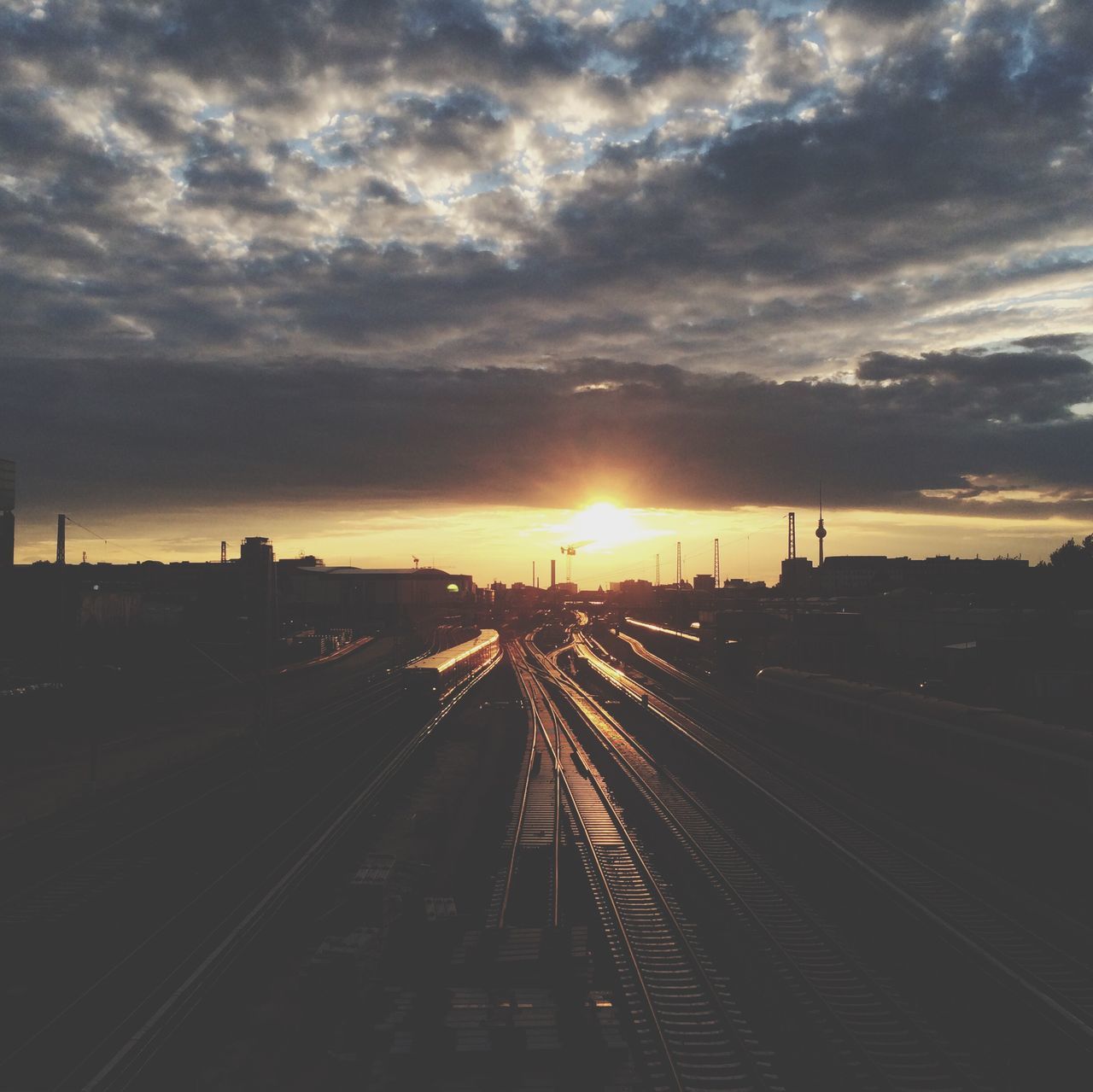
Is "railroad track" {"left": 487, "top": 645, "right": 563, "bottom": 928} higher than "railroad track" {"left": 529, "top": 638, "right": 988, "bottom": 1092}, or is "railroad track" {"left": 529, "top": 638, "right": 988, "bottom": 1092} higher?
"railroad track" {"left": 529, "top": 638, "right": 988, "bottom": 1092}

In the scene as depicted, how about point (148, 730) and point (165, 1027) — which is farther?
point (148, 730)

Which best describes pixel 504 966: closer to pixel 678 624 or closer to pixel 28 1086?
pixel 28 1086

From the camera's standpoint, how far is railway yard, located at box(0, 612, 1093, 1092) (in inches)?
491

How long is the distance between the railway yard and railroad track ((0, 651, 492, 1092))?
0.23ft

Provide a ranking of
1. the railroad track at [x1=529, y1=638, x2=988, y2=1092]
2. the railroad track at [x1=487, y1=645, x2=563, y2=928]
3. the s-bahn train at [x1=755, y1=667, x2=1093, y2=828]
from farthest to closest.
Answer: the s-bahn train at [x1=755, y1=667, x2=1093, y2=828]
the railroad track at [x1=487, y1=645, x2=563, y2=928]
the railroad track at [x1=529, y1=638, x2=988, y2=1092]

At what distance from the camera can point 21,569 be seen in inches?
3004

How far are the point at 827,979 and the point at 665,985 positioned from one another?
267 cm

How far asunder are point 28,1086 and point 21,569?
7455 cm

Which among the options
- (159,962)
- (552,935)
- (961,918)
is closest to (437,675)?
(159,962)

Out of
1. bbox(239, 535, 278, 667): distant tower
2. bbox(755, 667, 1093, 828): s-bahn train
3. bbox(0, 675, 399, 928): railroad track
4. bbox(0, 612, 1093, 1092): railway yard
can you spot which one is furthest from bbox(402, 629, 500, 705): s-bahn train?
bbox(239, 535, 278, 667): distant tower

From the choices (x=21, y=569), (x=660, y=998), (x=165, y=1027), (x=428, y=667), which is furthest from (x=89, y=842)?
(x=21, y=569)

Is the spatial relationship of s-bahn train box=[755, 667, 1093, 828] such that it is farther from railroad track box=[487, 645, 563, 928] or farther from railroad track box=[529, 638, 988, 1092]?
railroad track box=[487, 645, 563, 928]

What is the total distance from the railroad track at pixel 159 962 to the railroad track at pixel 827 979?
9322mm

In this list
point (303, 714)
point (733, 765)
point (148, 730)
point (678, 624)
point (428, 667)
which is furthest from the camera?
point (678, 624)
